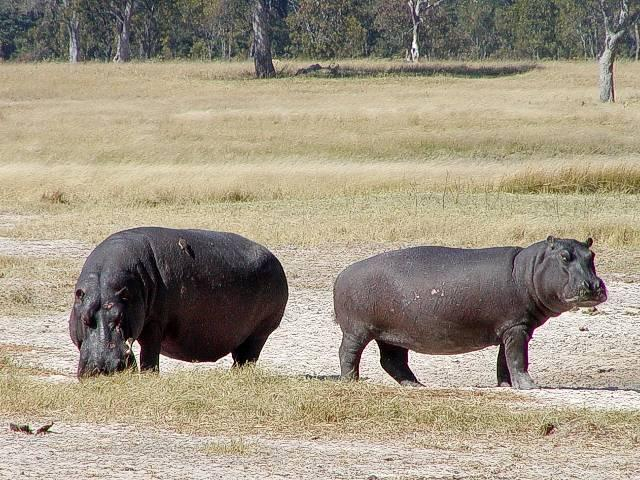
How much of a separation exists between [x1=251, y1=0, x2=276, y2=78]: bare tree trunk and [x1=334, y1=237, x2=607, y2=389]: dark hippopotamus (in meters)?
47.1

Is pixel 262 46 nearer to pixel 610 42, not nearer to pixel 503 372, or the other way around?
pixel 610 42

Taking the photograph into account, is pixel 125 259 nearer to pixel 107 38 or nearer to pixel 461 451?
pixel 461 451

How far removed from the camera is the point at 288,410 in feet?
25.5

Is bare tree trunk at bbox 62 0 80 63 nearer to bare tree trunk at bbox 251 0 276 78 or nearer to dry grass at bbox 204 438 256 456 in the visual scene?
bare tree trunk at bbox 251 0 276 78

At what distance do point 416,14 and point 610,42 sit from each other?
90.1 ft

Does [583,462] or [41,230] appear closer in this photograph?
[583,462]

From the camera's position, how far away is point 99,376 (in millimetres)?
8414

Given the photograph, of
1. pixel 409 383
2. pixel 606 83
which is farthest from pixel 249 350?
pixel 606 83

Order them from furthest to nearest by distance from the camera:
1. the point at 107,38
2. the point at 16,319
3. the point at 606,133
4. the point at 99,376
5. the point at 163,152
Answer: the point at 107,38 → the point at 606,133 → the point at 163,152 → the point at 16,319 → the point at 99,376

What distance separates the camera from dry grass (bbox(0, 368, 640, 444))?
24.7 ft

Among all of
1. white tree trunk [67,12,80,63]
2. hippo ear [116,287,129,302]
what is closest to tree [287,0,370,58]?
white tree trunk [67,12,80,63]

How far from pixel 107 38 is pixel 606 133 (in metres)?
50.2

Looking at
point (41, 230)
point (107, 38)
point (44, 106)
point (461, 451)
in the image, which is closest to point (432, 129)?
point (44, 106)

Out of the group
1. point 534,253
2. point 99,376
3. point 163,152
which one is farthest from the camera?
point 163,152
